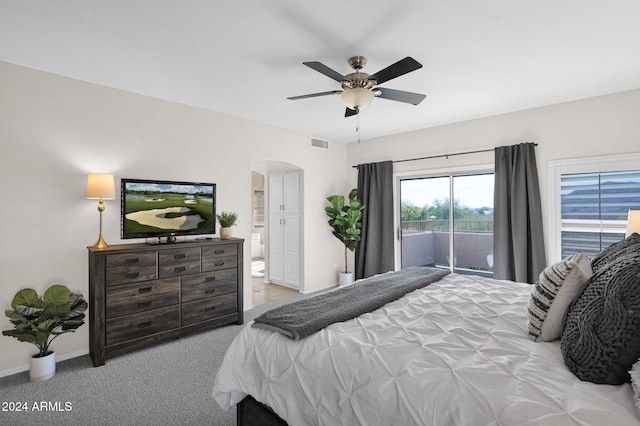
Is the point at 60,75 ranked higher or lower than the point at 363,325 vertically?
higher

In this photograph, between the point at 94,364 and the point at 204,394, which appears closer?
the point at 204,394

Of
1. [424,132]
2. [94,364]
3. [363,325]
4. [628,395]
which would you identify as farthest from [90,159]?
[424,132]

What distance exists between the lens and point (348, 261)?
19.2 ft

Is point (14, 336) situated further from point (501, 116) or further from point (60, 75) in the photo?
point (501, 116)

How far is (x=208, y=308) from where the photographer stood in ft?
11.6

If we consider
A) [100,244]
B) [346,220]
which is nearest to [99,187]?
[100,244]

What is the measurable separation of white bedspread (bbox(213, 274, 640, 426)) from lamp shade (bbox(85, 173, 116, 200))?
6.79ft

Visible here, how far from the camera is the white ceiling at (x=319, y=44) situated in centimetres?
201

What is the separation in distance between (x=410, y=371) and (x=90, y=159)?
3421 millimetres

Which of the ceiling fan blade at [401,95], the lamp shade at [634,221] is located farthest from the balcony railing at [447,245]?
the ceiling fan blade at [401,95]

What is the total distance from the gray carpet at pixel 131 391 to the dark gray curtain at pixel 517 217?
3628mm

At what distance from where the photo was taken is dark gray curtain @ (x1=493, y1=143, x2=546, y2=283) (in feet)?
12.7

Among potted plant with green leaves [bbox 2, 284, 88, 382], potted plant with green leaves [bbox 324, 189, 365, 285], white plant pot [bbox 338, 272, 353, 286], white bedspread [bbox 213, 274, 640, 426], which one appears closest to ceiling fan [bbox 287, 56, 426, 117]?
white bedspread [bbox 213, 274, 640, 426]

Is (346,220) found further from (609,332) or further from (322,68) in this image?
(609,332)
